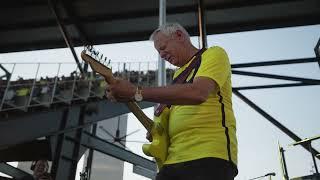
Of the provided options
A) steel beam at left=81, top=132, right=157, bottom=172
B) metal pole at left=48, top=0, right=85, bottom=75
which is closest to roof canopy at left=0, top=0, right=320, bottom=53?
metal pole at left=48, top=0, right=85, bottom=75

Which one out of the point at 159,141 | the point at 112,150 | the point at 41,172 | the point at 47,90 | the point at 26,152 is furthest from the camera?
the point at 112,150

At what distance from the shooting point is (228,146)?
149 centimetres

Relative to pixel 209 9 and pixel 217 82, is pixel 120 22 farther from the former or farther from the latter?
pixel 217 82

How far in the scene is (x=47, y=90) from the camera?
29.9 feet

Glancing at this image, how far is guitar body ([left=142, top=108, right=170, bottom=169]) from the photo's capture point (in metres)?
1.64

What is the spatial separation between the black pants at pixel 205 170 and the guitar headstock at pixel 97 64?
0.48 m

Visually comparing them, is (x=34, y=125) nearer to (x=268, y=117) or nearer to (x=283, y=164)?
(x=268, y=117)

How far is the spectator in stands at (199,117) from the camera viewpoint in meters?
1.40

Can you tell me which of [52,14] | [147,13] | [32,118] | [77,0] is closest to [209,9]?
[147,13]

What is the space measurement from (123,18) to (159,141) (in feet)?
22.1

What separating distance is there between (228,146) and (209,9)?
6.66m

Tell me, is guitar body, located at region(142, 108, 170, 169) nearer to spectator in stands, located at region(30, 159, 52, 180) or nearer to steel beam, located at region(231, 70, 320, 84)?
spectator in stands, located at region(30, 159, 52, 180)

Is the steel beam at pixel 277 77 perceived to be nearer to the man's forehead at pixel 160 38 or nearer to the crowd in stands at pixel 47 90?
the crowd in stands at pixel 47 90

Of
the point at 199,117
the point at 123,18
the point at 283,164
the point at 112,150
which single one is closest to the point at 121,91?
the point at 199,117
